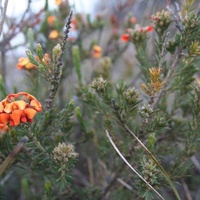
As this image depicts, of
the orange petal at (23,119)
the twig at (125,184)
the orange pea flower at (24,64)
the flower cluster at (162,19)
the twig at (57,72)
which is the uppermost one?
the orange pea flower at (24,64)

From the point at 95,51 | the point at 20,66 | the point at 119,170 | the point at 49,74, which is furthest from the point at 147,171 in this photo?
the point at 95,51

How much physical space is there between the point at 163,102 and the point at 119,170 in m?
0.39

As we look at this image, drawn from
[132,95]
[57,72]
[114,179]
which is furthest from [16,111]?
[114,179]

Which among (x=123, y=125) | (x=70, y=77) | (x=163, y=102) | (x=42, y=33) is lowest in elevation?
(x=123, y=125)

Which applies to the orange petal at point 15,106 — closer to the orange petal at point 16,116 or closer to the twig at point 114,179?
the orange petal at point 16,116

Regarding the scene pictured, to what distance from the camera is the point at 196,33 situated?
126 cm

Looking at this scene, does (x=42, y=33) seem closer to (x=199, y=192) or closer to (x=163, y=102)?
(x=163, y=102)

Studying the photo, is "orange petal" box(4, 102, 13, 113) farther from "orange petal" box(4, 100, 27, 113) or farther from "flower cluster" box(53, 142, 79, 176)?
"flower cluster" box(53, 142, 79, 176)

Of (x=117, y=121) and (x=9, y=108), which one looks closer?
(x=9, y=108)

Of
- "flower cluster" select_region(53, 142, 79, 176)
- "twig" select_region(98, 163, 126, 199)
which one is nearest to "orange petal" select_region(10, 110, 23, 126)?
"flower cluster" select_region(53, 142, 79, 176)

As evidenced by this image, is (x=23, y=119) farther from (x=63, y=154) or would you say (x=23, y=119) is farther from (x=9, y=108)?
(x=63, y=154)

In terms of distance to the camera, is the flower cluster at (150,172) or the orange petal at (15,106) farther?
the flower cluster at (150,172)

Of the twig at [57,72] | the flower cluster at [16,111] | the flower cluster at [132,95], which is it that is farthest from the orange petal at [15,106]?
the flower cluster at [132,95]

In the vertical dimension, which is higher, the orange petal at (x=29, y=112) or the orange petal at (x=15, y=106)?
the orange petal at (x=15, y=106)
